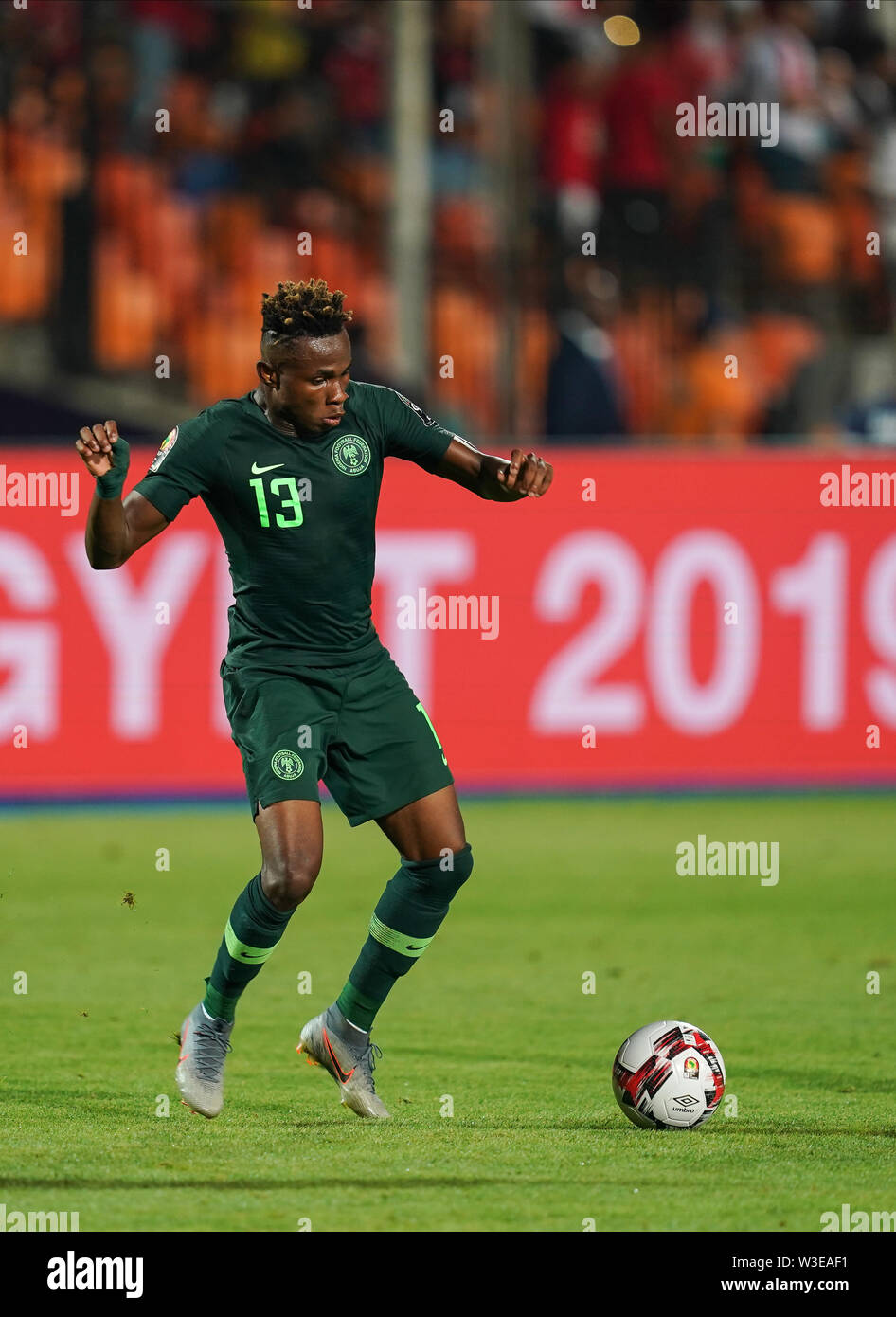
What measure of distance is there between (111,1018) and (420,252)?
21.3 feet

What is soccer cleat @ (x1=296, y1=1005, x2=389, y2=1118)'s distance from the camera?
5.68 metres

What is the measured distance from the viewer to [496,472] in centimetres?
581

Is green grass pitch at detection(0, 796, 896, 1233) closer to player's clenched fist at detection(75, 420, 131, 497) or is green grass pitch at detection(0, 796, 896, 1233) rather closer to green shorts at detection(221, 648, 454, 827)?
green shorts at detection(221, 648, 454, 827)

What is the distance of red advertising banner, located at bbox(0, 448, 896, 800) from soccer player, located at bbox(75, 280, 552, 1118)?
5004 mm

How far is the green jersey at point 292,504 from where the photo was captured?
5.65m

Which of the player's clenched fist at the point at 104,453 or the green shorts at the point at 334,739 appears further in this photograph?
the green shorts at the point at 334,739

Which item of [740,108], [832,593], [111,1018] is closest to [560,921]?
[111,1018]

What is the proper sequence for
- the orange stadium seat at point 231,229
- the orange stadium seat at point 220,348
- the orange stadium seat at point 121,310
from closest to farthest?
1. the orange stadium seat at point 121,310
2. the orange stadium seat at point 220,348
3. the orange stadium seat at point 231,229

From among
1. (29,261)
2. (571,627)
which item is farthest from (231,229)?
(571,627)

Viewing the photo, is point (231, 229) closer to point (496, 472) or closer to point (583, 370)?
point (583, 370)

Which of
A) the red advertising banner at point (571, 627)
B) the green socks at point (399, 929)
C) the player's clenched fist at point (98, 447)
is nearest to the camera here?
the player's clenched fist at point (98, 447)

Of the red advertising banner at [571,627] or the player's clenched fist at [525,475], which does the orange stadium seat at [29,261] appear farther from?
the player's clenched fist at [525,475]

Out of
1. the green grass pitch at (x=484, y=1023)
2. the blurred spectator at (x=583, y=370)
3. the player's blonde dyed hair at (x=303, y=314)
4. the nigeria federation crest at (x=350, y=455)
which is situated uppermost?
the blurred spectator at (x=583, y=370)

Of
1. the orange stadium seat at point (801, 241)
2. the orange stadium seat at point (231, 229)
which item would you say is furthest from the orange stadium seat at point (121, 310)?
the orange stadium seat at point (801, 241)
